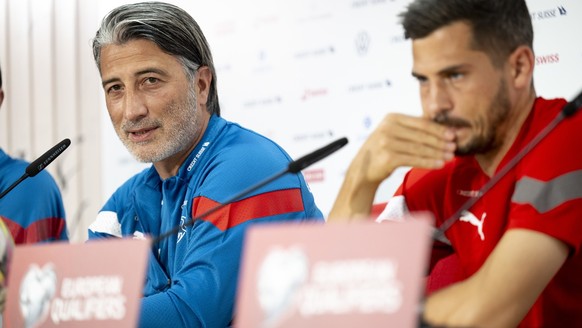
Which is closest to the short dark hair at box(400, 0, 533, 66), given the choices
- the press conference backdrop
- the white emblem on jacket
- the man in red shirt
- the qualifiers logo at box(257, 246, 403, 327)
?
the man in red shirt

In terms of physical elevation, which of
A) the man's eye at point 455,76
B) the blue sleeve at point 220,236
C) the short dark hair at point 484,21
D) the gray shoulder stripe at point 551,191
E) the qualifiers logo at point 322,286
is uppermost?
the short dark hair at point 484,21

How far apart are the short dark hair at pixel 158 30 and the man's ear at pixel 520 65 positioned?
856 millimetres

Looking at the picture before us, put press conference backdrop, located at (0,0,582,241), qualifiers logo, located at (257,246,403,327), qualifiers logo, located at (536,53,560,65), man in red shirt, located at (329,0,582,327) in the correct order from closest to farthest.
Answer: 1. qualifiers logo, located at (257,246,403,327)
2. man in red shirt, located at (329,0,582,327)
3. qualifiers logo, located at (536,53,560,65)
4. press conference backdrop, located at (0,0,582,241)

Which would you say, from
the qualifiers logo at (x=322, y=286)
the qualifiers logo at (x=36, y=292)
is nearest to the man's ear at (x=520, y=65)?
the qualifiers logo at (x=322, y=286)

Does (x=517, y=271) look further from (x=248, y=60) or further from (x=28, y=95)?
(x=28, y=95)

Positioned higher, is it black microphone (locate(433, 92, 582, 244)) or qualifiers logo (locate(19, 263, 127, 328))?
black microphone (locate(433, 92, 582, 244))

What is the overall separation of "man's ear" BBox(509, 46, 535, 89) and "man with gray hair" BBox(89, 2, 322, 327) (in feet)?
1.82

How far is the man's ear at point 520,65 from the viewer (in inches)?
47.9

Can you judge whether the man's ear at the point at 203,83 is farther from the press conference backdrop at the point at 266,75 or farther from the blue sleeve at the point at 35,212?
the press conference backdrop at the point at 266,75

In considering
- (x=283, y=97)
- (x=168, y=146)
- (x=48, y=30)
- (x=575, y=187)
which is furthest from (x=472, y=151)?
(x=48, y=30)

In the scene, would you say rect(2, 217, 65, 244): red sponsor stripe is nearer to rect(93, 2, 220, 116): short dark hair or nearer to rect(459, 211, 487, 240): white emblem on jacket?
rect(93, 2, 220, 116): short dark hair

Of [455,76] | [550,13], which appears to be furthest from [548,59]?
[455,76]

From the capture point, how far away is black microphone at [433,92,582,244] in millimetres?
1061

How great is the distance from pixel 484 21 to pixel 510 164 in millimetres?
199
